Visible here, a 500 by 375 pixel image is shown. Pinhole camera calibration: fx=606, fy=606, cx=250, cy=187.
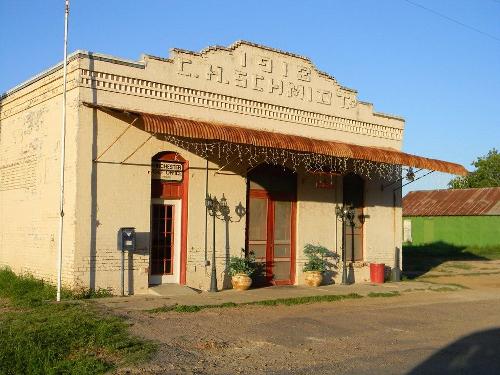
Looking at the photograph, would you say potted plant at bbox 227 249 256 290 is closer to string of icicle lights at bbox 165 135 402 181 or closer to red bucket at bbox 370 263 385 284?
string of icicle lights at bbox 165 135 402 181

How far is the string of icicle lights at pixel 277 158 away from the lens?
1515 centimetres

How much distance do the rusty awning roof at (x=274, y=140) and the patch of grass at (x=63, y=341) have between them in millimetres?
4181

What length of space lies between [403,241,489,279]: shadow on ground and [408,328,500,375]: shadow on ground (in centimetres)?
1190

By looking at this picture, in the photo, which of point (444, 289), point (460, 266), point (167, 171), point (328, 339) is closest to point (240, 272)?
point (167, 171)

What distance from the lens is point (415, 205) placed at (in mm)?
48531

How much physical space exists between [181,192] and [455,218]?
3347cm

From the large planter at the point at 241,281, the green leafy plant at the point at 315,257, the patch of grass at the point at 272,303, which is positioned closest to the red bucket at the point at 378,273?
the green leafy plant at the point at 315,257

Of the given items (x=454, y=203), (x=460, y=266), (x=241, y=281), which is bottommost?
(x=460, y=266)

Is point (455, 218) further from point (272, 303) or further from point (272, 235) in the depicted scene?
point (272, 303)

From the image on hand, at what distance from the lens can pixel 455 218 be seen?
4416cm

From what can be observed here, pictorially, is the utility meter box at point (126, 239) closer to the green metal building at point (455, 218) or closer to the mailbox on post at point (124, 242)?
the mailbox on post at point (124, 242)

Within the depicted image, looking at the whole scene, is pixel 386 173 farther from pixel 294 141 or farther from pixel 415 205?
pixel 415 205

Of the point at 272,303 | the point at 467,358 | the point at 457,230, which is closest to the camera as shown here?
the point at 467,358

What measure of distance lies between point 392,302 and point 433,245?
1179 inches
